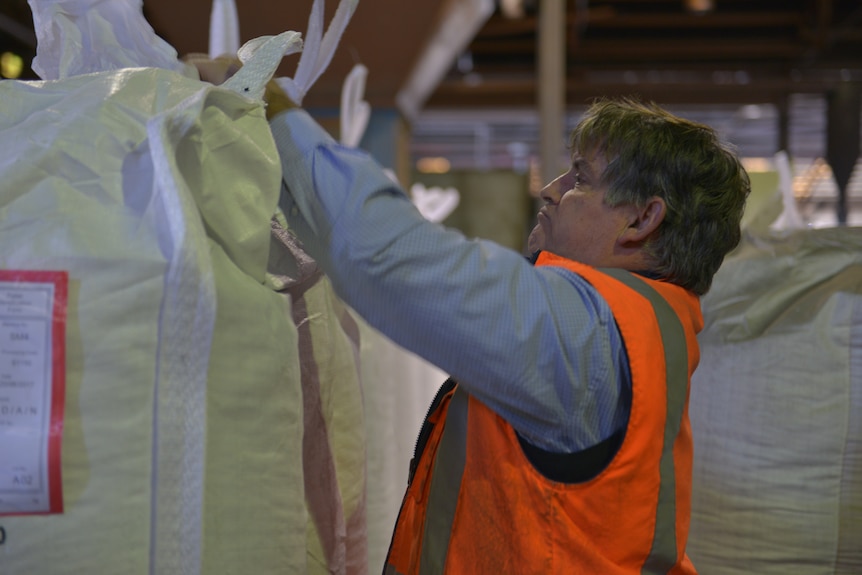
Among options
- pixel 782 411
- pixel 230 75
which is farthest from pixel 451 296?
pixel 782 411

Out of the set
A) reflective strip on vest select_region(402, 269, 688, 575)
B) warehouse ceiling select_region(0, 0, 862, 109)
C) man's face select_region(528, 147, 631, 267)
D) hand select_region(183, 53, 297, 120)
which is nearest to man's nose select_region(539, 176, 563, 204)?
man's face select_region(528, 147, 631, 267)

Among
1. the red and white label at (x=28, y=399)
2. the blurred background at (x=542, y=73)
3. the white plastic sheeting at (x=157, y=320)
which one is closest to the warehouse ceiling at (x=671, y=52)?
the blurred background at (x=542, y=73)

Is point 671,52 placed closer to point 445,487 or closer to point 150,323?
point 445,487

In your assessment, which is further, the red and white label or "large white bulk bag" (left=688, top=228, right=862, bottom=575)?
"large white bulk bag" (left=688, top=228, right=862, bottom=575)

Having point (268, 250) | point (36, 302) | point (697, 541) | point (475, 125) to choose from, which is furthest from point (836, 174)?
point (475, 125)

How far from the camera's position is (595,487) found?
779 mm

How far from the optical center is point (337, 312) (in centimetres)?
102

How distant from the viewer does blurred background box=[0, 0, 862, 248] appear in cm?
250

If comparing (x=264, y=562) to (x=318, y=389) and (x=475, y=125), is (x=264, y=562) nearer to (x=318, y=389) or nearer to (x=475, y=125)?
(x=318, y=389)

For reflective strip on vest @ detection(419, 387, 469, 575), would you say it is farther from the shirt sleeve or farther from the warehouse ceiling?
the warehouse ceiling

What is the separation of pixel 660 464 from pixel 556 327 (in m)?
0.17

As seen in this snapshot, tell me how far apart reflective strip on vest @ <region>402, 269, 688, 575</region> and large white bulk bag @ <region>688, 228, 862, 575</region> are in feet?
1.98

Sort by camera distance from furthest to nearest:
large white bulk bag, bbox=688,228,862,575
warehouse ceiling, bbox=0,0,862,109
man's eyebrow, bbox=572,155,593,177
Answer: warehouse ceiling, bbox=0,0,862,109 < large white bulk bag, bbox=688,228,862,575 < man's eyebrow, bbox=572,155,593,177

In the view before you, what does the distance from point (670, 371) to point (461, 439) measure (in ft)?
0.64
